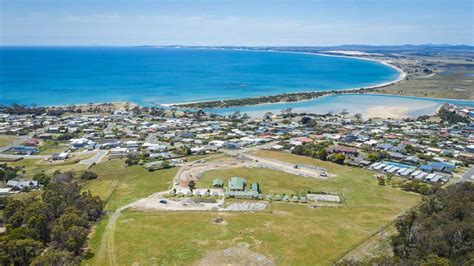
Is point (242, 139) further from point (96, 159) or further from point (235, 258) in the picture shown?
point (235, 258)

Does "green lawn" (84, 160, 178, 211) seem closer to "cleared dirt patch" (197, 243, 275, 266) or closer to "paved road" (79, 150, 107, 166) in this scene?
"paved road" (79, 150, 107, 166)

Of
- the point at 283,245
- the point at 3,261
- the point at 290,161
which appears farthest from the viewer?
the point at 290,161

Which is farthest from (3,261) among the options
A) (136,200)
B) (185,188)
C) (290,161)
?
(290,161)

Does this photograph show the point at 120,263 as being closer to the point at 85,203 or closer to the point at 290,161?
the point at 85,203

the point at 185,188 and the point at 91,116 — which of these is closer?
the point at 185,188

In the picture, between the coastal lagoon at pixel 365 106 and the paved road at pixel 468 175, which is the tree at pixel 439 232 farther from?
the coastal lagoon at pixel 365 106

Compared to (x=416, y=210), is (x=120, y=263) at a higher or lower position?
lower
